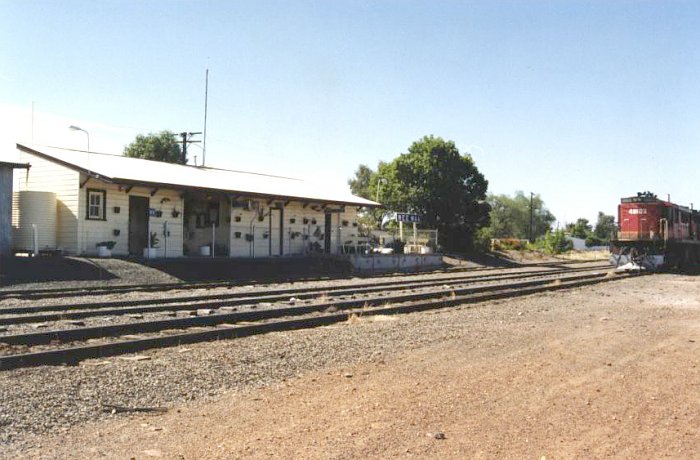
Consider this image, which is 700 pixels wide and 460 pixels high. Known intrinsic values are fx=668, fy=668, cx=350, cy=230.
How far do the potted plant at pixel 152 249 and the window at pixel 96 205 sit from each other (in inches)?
76.4

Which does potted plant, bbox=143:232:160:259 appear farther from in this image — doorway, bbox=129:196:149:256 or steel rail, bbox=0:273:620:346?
steel rail, bbox=0:273:620:346

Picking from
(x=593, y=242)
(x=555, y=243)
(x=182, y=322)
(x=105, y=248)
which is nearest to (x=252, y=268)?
(x=105, y=248)

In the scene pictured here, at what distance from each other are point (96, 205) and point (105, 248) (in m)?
1.89

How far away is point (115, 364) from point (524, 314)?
8432mm

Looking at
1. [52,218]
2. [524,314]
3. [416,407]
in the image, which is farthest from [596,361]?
[52,218]

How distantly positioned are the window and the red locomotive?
69.4 ft

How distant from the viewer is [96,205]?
2459cm

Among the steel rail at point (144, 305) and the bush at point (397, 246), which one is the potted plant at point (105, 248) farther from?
the bush at point (397, 246)

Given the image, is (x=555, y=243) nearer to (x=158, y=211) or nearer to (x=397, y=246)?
(x=397, y=246)

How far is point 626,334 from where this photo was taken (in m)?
10.4

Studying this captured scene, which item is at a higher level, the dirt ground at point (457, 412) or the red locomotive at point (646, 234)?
the red locomotive at point (646, 234)

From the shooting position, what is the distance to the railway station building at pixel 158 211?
24281 millimetres

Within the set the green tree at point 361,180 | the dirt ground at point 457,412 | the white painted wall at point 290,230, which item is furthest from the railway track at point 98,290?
the green tree at point 361,180

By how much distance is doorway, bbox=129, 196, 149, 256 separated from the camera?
2683 centimetres
